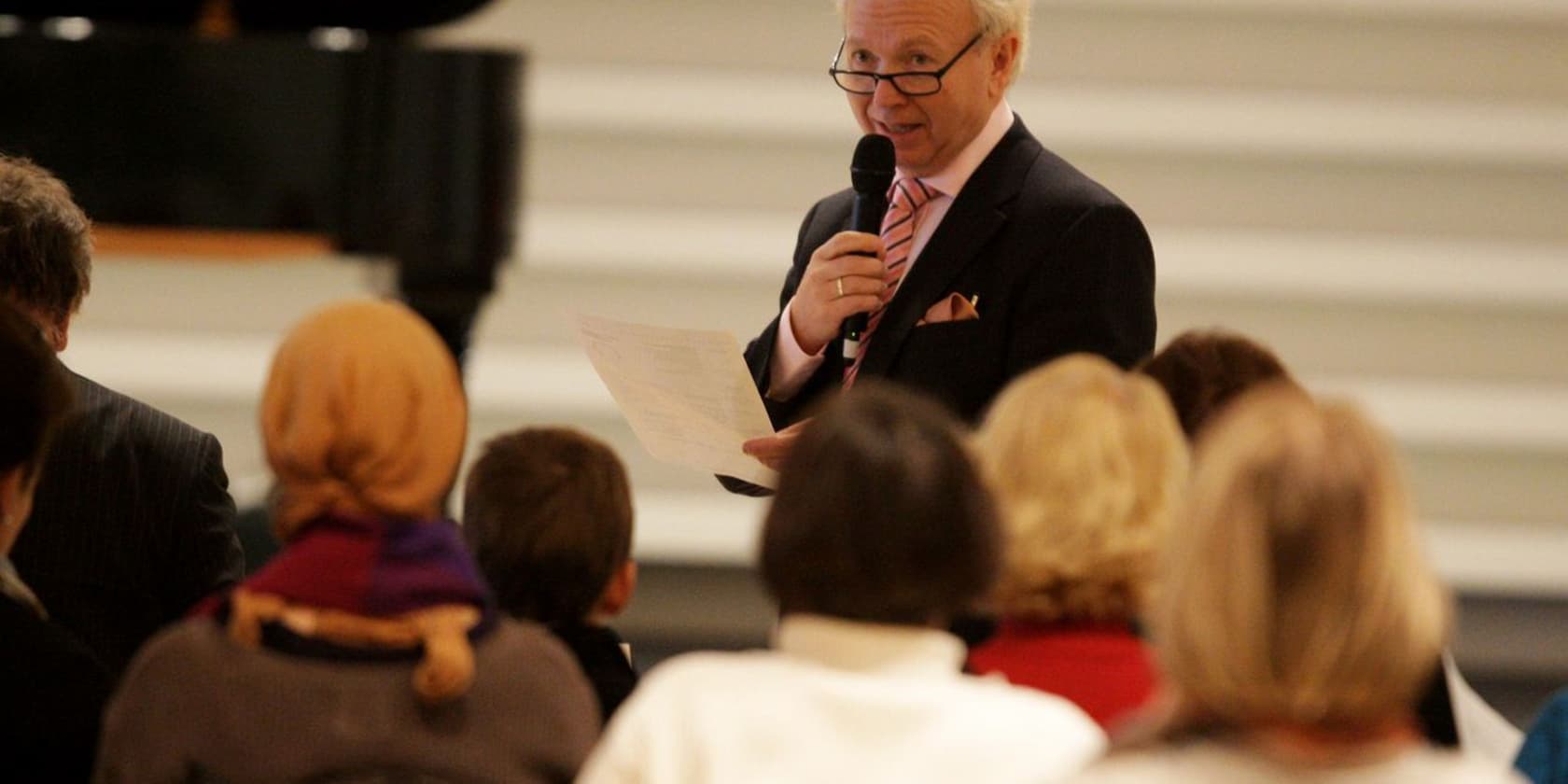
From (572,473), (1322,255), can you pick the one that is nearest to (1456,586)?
(1322,255)

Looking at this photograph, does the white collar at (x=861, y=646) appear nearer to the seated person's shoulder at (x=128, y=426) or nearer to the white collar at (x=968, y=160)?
the seated person's shoulder at (x=128, y=426)

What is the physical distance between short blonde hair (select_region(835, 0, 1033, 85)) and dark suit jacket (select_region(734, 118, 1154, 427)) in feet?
0.57

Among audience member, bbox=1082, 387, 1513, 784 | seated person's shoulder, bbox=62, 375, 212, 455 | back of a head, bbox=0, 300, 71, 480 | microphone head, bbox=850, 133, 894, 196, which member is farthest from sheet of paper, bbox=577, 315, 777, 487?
audience member, bbox=1082, 387, 1513, 784

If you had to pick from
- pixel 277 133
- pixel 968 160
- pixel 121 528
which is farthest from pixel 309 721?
pixel 277 133

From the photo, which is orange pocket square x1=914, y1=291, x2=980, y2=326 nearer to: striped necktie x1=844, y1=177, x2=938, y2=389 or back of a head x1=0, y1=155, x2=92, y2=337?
striped necktie x1=844, y1=177, x2=938, y2=389

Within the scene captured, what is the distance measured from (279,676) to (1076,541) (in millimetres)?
703

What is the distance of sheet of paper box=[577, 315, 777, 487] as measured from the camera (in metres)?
3.00

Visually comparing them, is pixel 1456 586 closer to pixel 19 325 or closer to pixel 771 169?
pixel 771 169

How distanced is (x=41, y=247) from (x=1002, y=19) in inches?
52.8

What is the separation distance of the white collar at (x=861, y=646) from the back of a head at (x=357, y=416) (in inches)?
15.4

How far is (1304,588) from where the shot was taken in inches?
59.5

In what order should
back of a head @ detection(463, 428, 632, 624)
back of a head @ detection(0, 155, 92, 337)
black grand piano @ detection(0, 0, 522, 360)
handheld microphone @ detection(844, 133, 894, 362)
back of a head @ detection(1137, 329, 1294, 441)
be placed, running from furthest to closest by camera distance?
black grand piano @ detection(0, 0, 522, 360), handheld microphone @ detection(844, 133, 894, 362), back of a head @ detection(0, 155, 92, 337), back of a head @ detection(1137, 329, 1294, 441), back of a head @ detection(463, 428, 632, 624)

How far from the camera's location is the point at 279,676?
1.89 meters

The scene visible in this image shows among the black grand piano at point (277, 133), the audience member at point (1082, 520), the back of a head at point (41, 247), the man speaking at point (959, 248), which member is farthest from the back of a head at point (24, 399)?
the black grand piano at point (277, 133)
